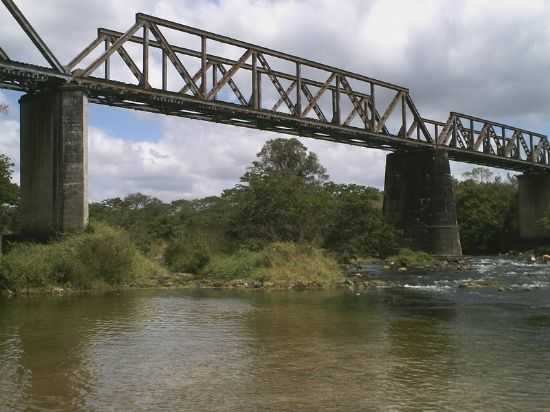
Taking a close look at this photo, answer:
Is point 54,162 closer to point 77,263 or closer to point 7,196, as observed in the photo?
point 77,263

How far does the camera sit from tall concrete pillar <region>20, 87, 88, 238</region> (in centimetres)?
2829

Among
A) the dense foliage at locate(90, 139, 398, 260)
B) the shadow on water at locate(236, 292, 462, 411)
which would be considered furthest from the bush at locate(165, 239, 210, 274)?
the shadow on water at locate(236, 292, 462, 411)

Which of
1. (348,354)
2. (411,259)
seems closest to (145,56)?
(348,354)

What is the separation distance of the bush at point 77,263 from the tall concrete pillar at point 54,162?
5.07ft

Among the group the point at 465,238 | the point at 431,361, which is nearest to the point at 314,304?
the point at 431,361

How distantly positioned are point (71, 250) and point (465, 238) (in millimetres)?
69911

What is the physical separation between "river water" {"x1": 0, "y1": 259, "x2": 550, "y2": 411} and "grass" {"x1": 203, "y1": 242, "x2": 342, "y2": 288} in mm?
8191

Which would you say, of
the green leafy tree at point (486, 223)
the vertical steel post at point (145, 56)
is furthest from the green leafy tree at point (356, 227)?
the green leafy tree at point (486, 223)

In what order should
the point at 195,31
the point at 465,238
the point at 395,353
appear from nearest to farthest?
the point at 395,353
the point at 195,31
the point at 465,238

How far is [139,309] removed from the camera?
19.1 metres

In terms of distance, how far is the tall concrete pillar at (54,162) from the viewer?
28288 mm

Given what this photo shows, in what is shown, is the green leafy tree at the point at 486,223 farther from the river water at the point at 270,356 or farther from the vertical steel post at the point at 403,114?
the river water at the point at 270,356

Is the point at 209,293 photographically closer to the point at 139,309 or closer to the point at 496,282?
the point at 139,309

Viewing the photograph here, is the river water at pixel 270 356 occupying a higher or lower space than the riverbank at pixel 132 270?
lower
